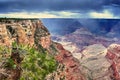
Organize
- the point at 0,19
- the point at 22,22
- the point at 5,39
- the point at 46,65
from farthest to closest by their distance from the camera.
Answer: the point at 22,22 < the point at 0,19 < the point at 5,39 < the point at 46,65

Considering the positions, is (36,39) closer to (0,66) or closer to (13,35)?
(13,35)

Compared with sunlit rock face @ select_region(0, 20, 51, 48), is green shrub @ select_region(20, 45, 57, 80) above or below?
above

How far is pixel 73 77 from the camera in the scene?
7849 inches

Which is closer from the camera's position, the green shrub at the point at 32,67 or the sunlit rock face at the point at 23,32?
the green shrub at the point at 32,67

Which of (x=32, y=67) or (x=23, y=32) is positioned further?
(x=23, y=32)

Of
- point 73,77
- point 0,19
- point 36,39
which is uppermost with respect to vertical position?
point 0,19

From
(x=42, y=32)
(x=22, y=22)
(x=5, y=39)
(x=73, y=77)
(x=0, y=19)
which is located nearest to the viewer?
(x=5, y=39)

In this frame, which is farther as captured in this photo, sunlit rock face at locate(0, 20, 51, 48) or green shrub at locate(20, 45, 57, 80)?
sunlit rock face at locate(0, 20, 51, 48)

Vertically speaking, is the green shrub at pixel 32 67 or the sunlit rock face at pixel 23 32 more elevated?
the green shrub at pixel 32 67

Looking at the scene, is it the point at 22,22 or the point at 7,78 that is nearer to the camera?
the point at 7,78

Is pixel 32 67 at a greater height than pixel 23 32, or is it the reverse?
pixel 32 67

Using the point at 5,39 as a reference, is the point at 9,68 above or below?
above

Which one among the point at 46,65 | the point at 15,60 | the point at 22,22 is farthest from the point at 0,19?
the point at 15,60

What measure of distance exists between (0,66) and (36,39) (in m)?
139
